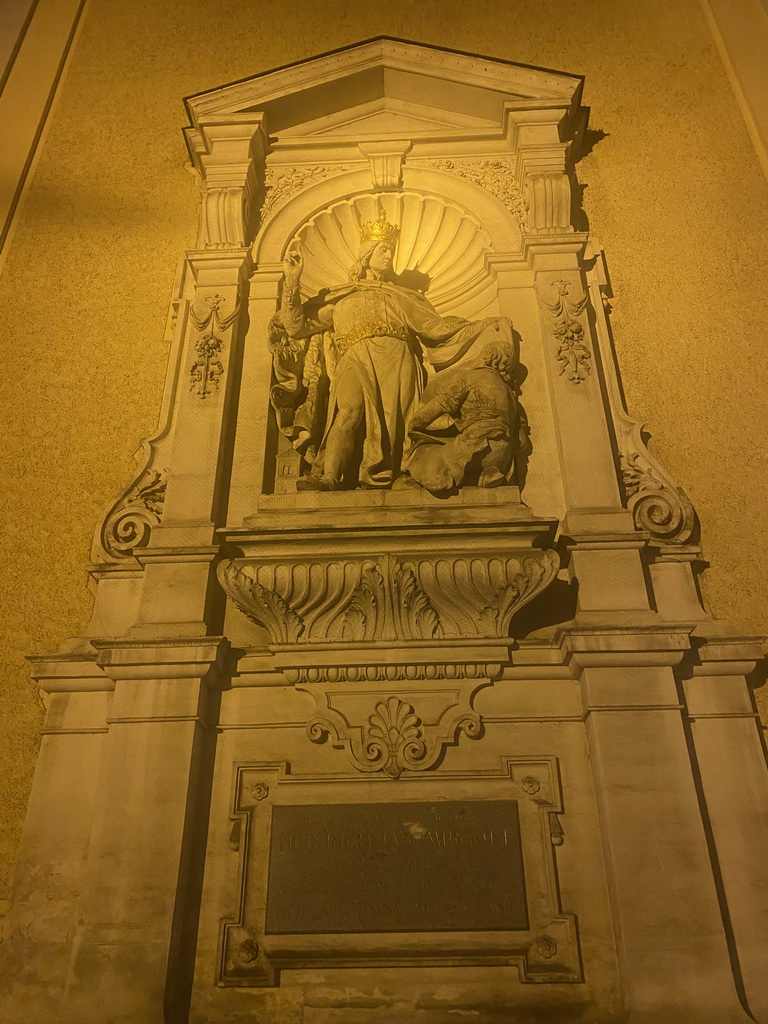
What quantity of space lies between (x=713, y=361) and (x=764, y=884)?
3.02m

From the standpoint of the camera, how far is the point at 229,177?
18.7 ft

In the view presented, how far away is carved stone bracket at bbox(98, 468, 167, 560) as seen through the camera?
4.42 metres

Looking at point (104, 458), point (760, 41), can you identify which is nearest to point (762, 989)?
point (104, 458)

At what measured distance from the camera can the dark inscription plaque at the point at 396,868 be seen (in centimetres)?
338

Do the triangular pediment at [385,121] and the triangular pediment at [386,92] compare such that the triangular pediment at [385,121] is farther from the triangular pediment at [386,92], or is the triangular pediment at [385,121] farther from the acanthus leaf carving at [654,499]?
the acanthus leaf carving at [654,499]

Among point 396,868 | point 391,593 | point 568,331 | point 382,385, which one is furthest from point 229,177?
point 396,868

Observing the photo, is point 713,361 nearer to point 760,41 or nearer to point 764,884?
point 764,884

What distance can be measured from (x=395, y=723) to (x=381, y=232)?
341 centimetres

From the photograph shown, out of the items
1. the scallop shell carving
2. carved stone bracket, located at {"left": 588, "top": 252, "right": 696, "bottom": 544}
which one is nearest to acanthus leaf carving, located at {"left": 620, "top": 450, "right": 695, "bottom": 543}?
carved stone bracket, located at {"left": 588, "top": 252, "right": 696, "bottom": 544}

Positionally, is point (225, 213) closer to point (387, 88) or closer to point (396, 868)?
point (387, 88)

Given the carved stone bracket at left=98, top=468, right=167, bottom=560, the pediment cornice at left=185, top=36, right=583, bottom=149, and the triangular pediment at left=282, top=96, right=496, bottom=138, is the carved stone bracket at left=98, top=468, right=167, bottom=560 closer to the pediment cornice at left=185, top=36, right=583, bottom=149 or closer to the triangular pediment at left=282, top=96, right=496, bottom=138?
the pediment cornice at left=185, top=36, right=583, bottom=149

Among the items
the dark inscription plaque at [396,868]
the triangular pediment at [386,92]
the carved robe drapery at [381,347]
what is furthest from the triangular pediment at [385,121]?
the dark inscription plaque at [396,868]

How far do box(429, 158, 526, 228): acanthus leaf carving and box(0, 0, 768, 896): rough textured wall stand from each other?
585mm

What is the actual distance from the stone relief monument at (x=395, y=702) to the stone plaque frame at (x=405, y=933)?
11 mm
